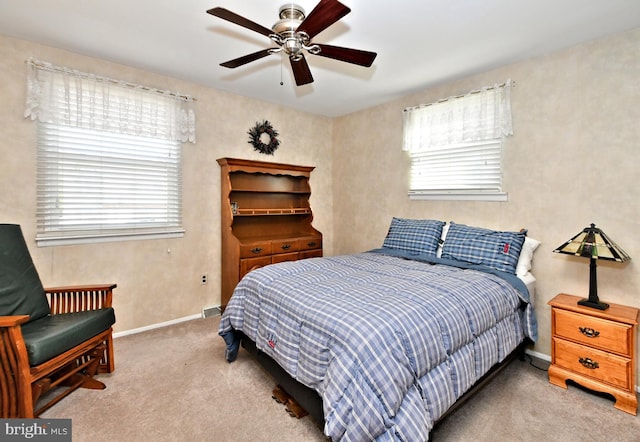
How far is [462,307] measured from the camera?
179 cm

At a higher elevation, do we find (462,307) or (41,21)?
(41,21)

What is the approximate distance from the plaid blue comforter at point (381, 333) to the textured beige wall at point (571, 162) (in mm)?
607

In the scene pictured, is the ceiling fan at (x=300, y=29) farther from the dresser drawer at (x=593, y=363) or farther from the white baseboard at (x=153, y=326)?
the white baseboard at (x=153, y=326)

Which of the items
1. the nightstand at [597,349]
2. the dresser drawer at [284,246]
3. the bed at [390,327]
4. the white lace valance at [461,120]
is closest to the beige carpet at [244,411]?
the nightstand at [597,349]

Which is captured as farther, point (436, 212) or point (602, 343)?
point (436, 212)

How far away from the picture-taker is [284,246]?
148 inches

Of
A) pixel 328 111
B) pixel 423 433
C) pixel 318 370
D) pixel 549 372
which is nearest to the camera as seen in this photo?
pixel 423 433

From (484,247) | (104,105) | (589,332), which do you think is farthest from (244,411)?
(104,105)

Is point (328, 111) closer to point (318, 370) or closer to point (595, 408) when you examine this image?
point (318, 370)

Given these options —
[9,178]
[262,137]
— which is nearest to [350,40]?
[262,137]

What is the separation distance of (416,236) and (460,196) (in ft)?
2.06

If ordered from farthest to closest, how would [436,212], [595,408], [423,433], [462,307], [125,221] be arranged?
[436,212] → [125,221] → [595,408] → [462,307] → [423,433]

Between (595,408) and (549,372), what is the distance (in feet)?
0.99

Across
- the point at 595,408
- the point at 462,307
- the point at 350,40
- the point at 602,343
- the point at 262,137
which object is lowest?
the point at 595,408
